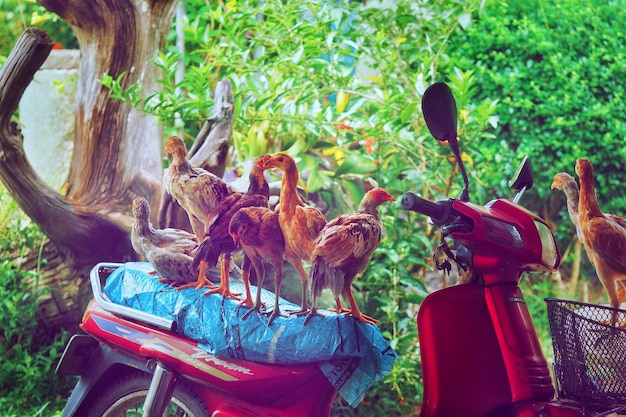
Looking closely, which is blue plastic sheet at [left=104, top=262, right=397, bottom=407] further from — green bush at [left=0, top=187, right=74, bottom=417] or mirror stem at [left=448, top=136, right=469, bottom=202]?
green bush at [left=0, top=187, right=74, bottom=417]

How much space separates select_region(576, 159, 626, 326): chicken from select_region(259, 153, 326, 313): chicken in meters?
0.81

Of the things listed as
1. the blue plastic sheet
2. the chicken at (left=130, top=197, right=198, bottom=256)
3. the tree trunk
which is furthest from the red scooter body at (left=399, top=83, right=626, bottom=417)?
the tree trunk

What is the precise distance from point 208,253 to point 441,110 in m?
0.79

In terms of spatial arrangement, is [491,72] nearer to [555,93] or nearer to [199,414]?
[555,93]

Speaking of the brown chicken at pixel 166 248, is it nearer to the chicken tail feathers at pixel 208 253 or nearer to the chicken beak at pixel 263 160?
the chicken tail feathers at pixel 208 253

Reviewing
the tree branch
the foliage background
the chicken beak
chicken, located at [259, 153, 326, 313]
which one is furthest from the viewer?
the foliage background

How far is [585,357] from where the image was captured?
1.77m

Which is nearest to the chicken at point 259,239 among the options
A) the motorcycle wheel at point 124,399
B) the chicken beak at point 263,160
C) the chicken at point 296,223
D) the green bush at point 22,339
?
the chicken at point 296,223

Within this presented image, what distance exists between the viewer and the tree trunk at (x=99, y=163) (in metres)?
2.93

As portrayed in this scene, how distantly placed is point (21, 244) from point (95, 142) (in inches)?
20.9

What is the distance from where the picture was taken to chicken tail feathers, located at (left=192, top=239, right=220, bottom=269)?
2260 millimetres

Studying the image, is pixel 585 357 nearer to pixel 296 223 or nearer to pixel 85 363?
pixel 296 223

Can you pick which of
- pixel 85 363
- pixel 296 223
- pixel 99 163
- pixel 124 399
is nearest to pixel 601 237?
pixel 296 223

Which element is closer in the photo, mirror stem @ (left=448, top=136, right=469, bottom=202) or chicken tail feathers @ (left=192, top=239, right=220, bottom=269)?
mirror stem @ (left=448, top=136, right=469, bottom=202)
